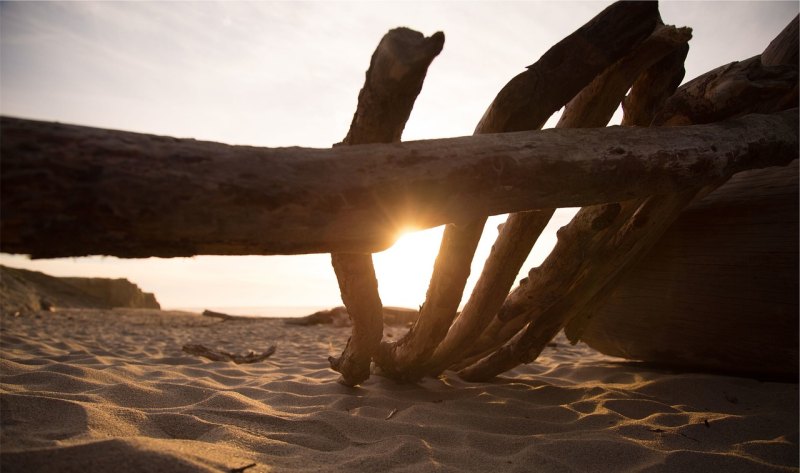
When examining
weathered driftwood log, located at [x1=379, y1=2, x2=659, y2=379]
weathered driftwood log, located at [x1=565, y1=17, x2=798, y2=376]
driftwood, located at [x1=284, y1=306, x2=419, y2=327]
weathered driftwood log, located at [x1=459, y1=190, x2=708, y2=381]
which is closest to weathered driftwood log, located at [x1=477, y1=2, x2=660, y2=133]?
weathered driftwood log, located at [x1=379, y1=2, x2=659, y2=379]

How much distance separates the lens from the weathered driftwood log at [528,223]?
202cm

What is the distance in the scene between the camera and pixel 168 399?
8.36ft

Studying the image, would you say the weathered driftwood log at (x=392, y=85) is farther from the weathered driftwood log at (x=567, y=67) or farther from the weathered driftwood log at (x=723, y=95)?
the weathered driftwood log at (x=723, y=95)

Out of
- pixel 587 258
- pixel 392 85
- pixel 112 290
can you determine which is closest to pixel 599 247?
pixel 587 258

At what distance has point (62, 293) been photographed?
13516mm

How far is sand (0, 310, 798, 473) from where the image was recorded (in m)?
1.76

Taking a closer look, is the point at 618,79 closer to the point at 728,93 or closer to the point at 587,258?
the point at 728,93

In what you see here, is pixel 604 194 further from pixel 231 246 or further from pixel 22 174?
pixel 22 174

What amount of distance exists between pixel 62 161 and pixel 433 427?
6.51 ft

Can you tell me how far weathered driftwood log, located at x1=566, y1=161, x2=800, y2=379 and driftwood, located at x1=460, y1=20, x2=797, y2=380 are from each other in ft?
0.98

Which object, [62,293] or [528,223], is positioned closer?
[528,223]

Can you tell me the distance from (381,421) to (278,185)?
1.65 meters

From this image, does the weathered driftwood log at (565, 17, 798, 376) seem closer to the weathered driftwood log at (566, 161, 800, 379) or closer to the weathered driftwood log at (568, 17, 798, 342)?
the weathered driftwood log at (566, 161, 800, 379)

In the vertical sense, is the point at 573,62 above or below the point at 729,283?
above
